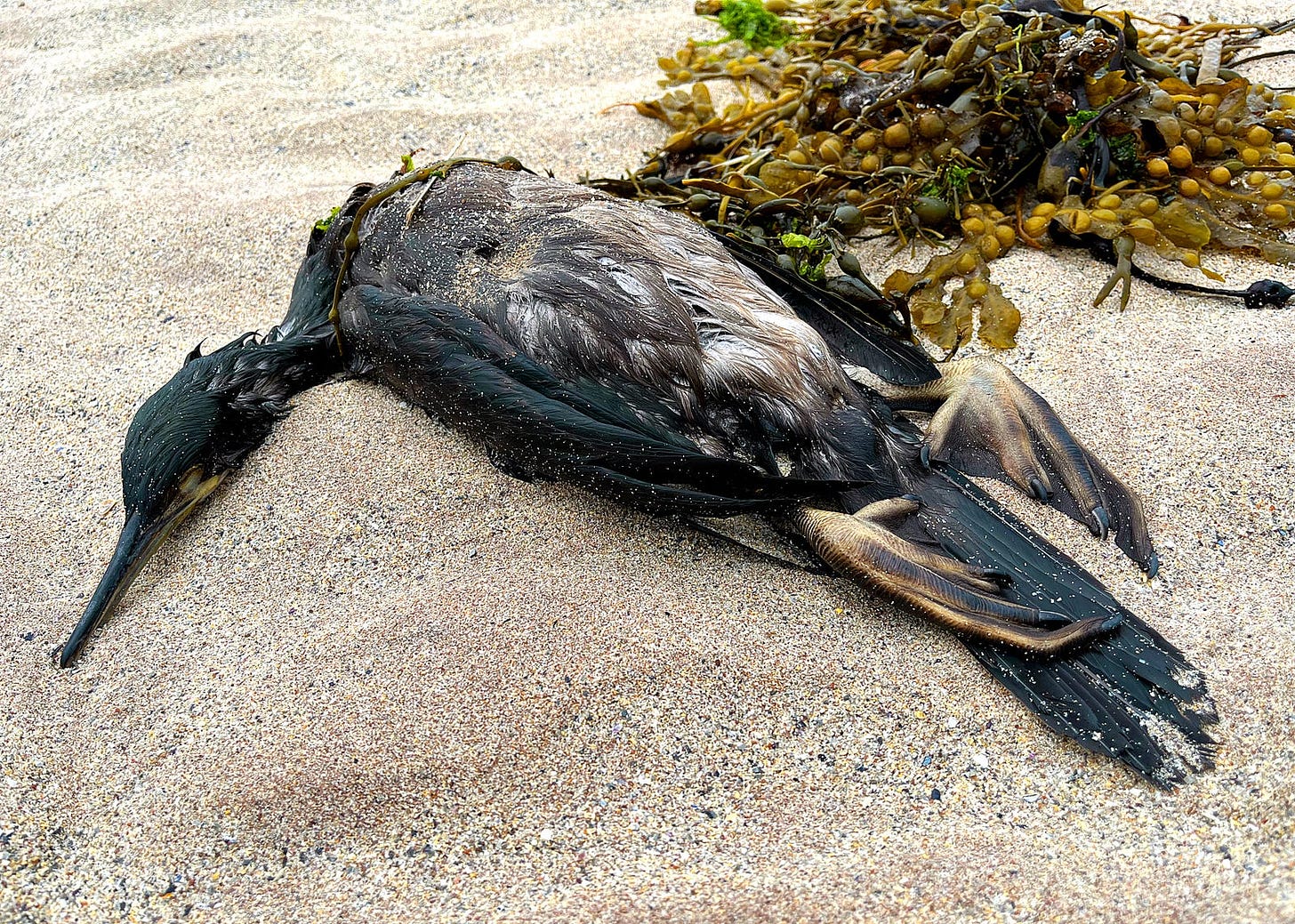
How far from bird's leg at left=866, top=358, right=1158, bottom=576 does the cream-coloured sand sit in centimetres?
7

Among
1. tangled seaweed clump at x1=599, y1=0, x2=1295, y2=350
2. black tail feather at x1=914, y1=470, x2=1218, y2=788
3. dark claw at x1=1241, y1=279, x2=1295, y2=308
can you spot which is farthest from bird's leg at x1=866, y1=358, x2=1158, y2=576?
dark claw at x1=1241, y1=279, x2=1295, y2=308

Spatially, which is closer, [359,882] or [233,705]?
[359,882]

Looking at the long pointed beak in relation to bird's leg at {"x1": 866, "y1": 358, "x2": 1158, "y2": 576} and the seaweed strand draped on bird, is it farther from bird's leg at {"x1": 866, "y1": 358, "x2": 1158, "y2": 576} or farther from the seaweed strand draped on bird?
bird's leg at {"x1": 866, "y1": 358, "x2": 1158, "y2": 576}

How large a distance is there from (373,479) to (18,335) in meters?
1.68

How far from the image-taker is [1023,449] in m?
2.56

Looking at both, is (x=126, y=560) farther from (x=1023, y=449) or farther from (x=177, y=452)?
(x=1023, y=449)

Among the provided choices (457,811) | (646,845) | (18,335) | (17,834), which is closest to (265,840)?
(457,811)

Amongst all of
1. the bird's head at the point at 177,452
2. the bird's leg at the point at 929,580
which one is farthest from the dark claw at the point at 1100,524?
the bird's head at the point at 177,452

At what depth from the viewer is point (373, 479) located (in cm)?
278

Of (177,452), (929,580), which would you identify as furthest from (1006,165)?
(177,452)

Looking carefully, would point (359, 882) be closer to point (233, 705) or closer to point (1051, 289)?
point (233, 705)

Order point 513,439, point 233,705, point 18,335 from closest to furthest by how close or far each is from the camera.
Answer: point 233,705 < point 513,439 < point 18,335

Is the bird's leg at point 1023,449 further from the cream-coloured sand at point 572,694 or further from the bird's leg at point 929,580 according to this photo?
the bird's leg at point 929,580

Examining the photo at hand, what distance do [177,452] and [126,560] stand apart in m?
0.32
